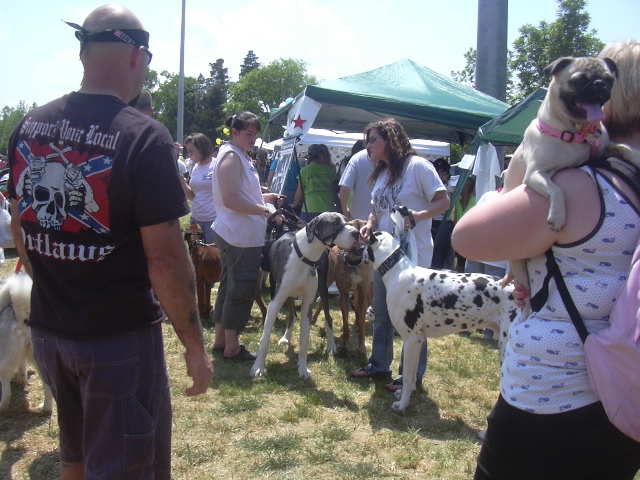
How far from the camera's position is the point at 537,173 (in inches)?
67.4

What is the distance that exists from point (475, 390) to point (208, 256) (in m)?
3.30

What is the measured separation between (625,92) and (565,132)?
0.77 ft

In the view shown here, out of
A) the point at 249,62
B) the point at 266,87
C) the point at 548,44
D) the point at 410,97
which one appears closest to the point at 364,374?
the point at 410,97

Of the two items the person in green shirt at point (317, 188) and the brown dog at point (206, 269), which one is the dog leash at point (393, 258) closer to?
the brown dog at point (206, 269)

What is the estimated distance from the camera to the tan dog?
163 centimetres

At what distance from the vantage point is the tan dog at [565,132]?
64.1 inches

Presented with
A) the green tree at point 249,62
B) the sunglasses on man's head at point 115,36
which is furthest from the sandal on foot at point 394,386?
the green tree at point 249,62

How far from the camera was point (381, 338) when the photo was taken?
492 cm

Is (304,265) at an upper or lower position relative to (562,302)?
lower

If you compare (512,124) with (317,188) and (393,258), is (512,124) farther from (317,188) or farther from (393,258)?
(393,258)

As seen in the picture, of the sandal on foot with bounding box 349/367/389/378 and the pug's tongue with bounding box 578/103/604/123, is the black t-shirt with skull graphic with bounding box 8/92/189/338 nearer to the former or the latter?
the pug's tongue with bounding box 578/103/604/123

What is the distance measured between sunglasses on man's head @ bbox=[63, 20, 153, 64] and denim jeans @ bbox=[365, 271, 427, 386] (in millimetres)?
3191

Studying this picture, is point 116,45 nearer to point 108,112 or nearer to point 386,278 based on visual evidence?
point 108,112

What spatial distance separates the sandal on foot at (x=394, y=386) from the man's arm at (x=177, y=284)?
117 inches
